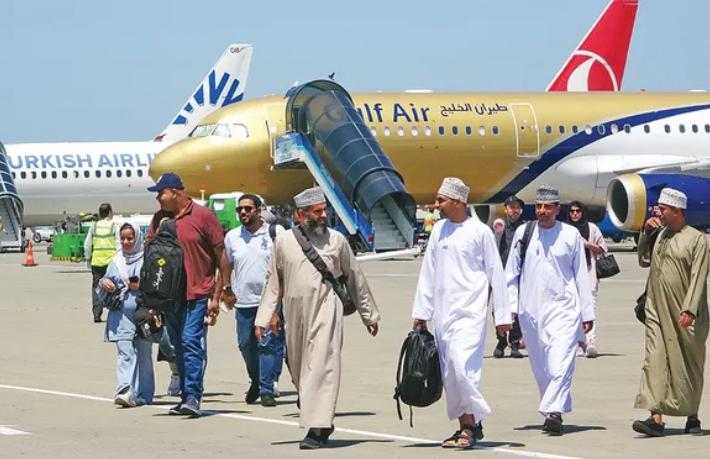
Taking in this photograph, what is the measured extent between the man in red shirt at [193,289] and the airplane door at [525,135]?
27.3 m

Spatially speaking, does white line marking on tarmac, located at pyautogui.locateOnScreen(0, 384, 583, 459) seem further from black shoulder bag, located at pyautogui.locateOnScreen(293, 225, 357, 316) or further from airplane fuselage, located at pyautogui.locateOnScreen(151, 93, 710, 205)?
airplane fuselage, located at pyautogui.locateOnScreen(151, 93, 710, 205)

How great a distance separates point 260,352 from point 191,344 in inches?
43.8

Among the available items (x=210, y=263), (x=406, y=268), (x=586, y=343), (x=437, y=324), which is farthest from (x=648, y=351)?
(x=406, y=268)

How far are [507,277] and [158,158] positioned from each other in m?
27.5

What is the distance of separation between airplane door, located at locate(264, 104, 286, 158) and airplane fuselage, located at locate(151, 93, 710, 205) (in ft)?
0.07

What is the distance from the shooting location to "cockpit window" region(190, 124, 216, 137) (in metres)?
38.6

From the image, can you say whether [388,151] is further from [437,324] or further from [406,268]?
[437,324]

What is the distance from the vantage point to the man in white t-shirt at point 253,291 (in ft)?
42.9

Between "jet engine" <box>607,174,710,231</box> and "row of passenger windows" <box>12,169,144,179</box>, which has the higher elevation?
"row of passenger windows" <box>12,169,144,179</box>

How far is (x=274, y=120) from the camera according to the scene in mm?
38406

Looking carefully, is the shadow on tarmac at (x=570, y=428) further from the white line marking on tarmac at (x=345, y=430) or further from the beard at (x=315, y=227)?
the beard at (x=315, y=227)

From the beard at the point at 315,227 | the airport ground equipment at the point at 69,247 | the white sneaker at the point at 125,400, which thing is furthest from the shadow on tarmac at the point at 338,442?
the airport ground equipment at the point at 69,247

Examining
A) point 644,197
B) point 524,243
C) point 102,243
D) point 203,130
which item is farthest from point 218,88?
point 524,243

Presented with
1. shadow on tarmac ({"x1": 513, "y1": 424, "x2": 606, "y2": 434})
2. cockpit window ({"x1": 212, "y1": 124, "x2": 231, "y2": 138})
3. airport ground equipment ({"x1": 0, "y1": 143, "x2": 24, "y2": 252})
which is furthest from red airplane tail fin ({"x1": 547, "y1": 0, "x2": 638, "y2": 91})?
shadow on tarmac ({"x1": 513, "y1": 424, "x2": 606, "y2": 434})
